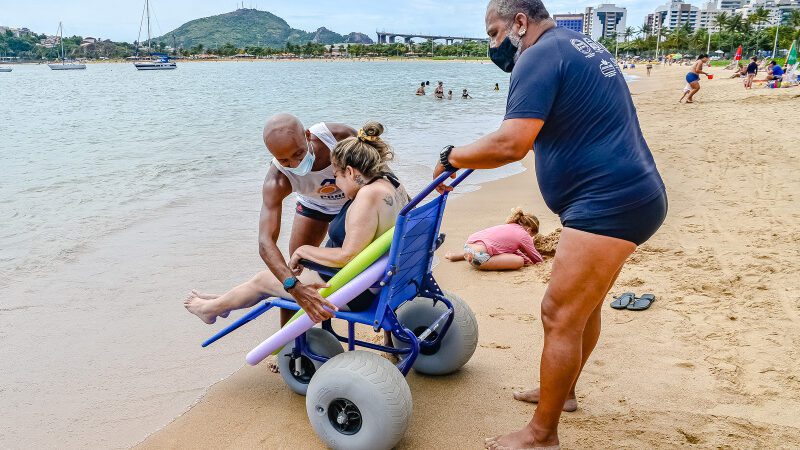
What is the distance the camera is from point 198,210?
8.72 metres

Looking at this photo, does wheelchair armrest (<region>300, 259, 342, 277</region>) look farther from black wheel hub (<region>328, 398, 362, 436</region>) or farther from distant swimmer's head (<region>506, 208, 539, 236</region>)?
distant swimmer's head (<region>506, 208, 539, 236</region>)

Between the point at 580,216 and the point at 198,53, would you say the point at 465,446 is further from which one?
the point at 198,53

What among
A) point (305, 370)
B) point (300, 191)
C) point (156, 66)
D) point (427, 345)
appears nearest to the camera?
point (305, 370)

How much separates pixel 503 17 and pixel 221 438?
2372mm

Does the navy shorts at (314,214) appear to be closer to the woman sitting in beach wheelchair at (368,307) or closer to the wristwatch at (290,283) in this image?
the woman sitting in beach wheelchair at (368,307)

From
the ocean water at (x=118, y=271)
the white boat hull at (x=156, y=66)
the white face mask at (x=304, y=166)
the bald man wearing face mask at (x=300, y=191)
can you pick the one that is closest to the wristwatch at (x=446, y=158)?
the bald man wearing face mask at (x=300, y=191)

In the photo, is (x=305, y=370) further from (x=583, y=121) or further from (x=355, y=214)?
(x=583, y=121)

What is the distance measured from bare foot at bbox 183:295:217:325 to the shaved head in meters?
0.98

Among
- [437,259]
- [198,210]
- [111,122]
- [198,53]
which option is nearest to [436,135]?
[198,210]

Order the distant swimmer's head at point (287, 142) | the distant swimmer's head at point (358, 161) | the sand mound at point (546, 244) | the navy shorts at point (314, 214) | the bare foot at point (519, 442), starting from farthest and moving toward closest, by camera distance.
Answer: the sand mound at point (546, 244), the navy shorts at point (314, 214), the distant swimmer's head at point (287, 142), the distant swimmer's head at point (358, 161), the bare foot at point (519, 442)

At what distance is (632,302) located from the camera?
450 centimetres

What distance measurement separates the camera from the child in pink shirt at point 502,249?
5.45 metres

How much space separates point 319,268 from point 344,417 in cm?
76

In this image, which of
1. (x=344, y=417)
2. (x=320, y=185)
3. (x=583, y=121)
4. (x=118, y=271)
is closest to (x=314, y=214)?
(x=320, y=185)
